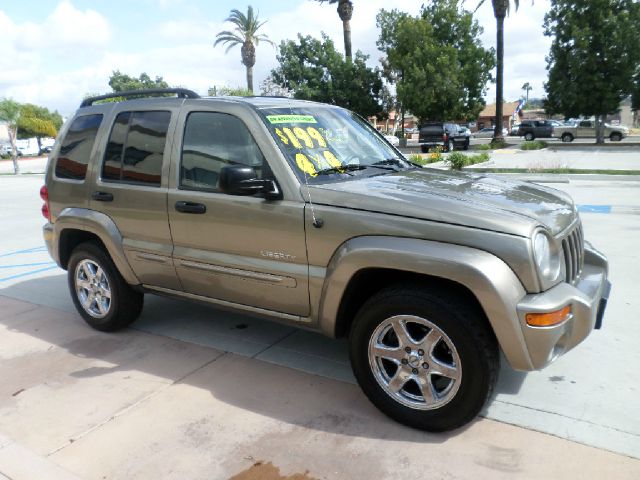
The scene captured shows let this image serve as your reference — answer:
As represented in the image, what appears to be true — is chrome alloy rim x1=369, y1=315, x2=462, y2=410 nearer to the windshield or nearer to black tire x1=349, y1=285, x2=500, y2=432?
black tire x1=349, y1=285, x2=500, y2=432

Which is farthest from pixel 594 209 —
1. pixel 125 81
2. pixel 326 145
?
pixel 125 81

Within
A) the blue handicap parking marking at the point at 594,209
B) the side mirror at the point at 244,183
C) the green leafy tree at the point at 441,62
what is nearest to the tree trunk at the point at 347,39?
the green leafy tree at the point at 441,62

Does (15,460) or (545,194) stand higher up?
(545,194)

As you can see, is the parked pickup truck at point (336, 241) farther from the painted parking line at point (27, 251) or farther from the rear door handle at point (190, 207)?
the painted parking line at point (27, 251)

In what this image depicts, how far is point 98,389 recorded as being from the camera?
3686 mm

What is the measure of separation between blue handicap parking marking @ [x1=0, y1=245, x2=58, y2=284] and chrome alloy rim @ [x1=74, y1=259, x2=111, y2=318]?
98.1 inches

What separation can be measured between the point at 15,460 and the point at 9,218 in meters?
10.1

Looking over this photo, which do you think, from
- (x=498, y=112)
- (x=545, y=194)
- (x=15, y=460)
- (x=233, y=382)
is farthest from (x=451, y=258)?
(x=498, y=112)

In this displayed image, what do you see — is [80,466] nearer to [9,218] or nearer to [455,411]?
[455,411]

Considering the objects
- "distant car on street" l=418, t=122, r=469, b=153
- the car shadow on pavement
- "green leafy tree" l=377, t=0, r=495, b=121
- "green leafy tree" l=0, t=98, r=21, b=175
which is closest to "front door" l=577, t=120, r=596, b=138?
"green leafy tree" l=377, t=0, r=495, b=121

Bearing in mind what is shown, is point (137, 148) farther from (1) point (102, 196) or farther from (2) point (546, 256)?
(2) point (546, 256)

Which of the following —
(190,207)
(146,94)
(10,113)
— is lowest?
(190,207)

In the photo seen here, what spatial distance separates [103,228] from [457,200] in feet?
8.99

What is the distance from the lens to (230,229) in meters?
3.53
